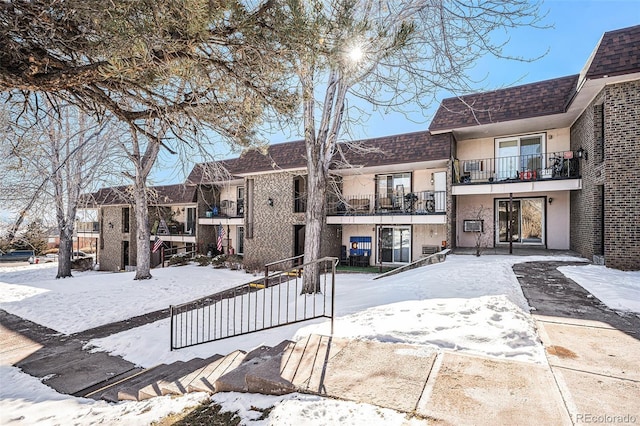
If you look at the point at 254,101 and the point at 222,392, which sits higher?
the point at 254,101

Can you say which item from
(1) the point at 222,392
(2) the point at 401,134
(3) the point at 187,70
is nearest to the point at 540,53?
(3) the point at 187,70

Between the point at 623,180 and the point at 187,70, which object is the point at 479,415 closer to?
the point at 187,70

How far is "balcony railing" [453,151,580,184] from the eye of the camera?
40.2ft

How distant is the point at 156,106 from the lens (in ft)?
13.6

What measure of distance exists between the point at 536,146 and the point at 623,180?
5.77 meters

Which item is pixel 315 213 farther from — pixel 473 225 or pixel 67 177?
pixel 67 177

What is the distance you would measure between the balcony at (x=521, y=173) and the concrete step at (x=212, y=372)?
1170 centimetres

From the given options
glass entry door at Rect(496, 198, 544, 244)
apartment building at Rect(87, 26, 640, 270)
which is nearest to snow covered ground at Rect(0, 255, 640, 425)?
apartment building at Rect(87, 26, 640, 270)

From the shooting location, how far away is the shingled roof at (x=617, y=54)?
8.36 m

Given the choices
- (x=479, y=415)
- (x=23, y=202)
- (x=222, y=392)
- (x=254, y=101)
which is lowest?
(x=222, y=392)

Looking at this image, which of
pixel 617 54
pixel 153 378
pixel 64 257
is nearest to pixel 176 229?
pixel 64 257

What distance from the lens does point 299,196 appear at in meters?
18.2

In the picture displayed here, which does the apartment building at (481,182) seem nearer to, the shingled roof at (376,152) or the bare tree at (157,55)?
the shingled roof at (376,152)

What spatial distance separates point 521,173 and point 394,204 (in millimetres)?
5942
